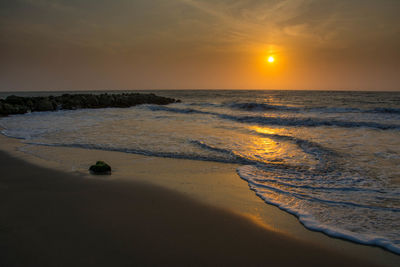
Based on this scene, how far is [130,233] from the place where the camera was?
2.75 m

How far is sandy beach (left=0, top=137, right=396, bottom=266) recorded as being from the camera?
2.34 meters

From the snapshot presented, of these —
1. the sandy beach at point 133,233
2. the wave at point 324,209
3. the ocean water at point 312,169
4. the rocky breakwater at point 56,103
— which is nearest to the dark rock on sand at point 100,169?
the sandy beach at point 133,233

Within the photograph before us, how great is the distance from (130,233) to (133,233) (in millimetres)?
33

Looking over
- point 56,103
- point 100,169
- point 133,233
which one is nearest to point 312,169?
point 133,233

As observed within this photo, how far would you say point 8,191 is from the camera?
394 centimetres

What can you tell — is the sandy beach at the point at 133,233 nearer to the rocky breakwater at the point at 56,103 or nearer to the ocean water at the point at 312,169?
the ocean water at the point at 312,169

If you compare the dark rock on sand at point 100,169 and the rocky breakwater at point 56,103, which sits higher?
the rocky breakwater at point 56,103

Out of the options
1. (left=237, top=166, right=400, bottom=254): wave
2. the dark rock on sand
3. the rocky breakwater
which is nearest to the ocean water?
(left=237, top=166, right=400, bottom=254): wave

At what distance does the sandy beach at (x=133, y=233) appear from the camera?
2.34 meters

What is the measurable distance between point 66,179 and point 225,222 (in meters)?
3.23

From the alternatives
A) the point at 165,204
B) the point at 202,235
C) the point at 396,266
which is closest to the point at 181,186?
the point at 165,204

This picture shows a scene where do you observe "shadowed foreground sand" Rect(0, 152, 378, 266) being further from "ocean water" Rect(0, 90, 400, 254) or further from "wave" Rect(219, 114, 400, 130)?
"wave" Rect(219, 114, 400, 130)

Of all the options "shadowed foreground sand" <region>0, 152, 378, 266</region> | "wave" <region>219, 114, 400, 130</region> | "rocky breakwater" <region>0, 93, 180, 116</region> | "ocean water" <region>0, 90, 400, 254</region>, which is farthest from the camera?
"rocky breakwater" <region>0, 93, 180, 116</region>

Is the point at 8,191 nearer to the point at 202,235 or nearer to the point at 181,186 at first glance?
the point at 181,186
